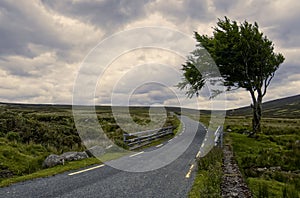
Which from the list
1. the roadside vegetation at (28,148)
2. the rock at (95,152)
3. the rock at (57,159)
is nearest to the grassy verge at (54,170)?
the roadside vegetation at (28,148)

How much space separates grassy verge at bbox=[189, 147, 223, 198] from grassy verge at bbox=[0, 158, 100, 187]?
4.91 meters

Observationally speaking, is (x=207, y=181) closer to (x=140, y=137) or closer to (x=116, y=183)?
(x=116, y=183)

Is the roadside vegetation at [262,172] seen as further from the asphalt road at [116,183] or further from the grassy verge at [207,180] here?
the asphalt road at [116,183]

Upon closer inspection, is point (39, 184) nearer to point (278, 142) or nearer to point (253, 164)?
point (253, 164)

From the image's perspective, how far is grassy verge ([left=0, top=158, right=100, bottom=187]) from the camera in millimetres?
9539

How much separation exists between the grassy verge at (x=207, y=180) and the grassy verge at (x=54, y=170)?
4.91m

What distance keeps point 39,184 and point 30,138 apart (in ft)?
36.0

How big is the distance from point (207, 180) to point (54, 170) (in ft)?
19.8

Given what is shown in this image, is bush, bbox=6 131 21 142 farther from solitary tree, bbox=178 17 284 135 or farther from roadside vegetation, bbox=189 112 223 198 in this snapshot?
solitary tree, bbox=178 17 284 135

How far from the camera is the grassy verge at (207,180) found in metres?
6.84

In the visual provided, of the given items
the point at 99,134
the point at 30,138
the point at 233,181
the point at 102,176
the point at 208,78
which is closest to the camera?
the point at 233,181

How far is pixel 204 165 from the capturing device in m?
11.6

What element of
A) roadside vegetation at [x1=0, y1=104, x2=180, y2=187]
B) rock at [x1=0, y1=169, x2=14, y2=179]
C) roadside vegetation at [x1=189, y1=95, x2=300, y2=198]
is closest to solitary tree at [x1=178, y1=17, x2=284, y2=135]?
roadside vegetation at [x1=189, y1=95, x2=300, y2=198]

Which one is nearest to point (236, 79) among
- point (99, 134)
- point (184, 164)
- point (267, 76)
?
point (267, 76)
